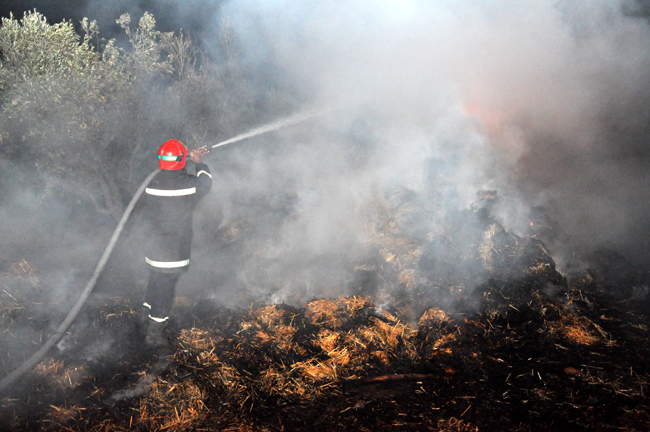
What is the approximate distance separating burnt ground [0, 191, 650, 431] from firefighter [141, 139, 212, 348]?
0.32 m

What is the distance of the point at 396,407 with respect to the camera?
12.0 feet

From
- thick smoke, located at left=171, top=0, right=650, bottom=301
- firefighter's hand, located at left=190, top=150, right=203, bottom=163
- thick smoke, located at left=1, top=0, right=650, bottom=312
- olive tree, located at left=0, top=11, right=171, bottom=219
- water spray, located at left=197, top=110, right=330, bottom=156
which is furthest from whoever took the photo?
water spray, located at left=197, top=110, right=330, bottom=156

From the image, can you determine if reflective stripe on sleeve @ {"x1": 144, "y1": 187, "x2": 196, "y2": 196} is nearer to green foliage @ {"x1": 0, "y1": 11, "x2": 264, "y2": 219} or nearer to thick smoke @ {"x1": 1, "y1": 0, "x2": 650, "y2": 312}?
thick smoke @ {"x1": 1, "y1": 0, "x2": 650, "y2": 312}

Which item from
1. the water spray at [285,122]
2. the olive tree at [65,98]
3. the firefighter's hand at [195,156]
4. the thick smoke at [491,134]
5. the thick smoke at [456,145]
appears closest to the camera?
the firefighter's hand at [195,156]

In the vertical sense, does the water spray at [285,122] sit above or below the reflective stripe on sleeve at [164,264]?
above

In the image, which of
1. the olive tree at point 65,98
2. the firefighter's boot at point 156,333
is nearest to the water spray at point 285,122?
the olive tree at point 65,98

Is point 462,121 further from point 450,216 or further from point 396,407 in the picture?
point 396,407

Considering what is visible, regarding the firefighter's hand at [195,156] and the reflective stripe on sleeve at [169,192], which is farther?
the firefighter's hand at [195,156]

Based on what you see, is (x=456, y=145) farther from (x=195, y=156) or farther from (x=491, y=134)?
(x=195, y=156)

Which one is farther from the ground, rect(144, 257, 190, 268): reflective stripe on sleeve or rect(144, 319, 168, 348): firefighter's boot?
rect(144, 257, 190, 268): reflective stripe on sleeve

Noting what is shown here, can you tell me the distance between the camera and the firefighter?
4.64 m

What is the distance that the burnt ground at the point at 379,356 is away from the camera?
353 cm

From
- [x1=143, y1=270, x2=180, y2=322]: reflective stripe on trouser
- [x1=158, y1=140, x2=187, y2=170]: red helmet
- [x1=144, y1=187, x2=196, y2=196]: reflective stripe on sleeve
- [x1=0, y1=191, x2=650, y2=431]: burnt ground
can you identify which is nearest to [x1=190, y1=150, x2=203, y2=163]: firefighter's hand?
[x1=158, y1=140, x2=187, y2=170]: red helmet

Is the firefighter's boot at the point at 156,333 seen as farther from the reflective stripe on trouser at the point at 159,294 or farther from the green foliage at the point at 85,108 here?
the green foliage at the point at 85,108
